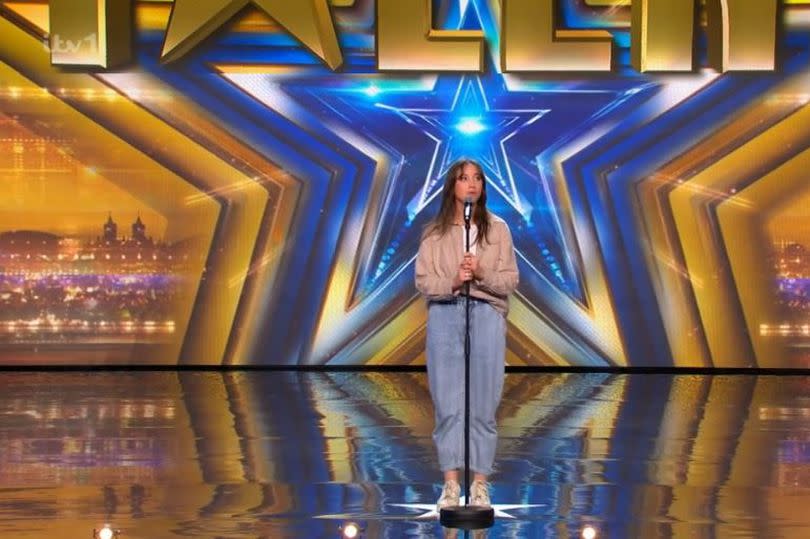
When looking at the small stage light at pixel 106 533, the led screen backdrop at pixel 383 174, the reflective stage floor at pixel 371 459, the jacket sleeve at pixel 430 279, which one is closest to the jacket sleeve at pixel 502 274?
the jacket sleeve at pixel 430 279

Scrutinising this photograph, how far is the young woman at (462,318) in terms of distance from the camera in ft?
18.3

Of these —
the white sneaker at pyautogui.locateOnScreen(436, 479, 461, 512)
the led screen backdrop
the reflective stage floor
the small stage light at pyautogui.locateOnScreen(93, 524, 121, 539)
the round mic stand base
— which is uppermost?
the led screen backdrop

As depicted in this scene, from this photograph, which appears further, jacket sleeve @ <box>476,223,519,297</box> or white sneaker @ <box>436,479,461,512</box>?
white sneaker @ <box>436,479,461,512</box>

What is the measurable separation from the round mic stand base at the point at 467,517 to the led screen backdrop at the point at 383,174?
7117 millimetres

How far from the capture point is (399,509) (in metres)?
5.95

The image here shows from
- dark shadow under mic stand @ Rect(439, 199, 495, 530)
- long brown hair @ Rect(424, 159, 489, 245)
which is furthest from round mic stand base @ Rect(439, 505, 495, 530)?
long brown hair @ Rect(424, 159, 489, 245)

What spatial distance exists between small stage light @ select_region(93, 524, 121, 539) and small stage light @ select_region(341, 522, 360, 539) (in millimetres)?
723

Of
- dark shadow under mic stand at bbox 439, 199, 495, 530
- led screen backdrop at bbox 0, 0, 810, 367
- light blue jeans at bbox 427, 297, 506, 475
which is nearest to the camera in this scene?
dark shadow under mic stand at bbox 439, 199, 495, 530

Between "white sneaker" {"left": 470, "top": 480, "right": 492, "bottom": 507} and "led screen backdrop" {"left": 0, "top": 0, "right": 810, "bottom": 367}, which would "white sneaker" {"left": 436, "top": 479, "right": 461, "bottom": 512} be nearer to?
"white sneaker" {"left": 470, "top": 480, "right": 492, "bottom": 507}

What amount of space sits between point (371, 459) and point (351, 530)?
189 cm

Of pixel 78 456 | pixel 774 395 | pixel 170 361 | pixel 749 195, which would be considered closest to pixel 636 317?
pixel 749 195

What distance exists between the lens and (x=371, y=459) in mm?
7379

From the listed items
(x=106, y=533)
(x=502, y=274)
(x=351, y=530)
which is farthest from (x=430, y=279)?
(x=106, y=533)

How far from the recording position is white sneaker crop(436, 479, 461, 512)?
18.6 feet
